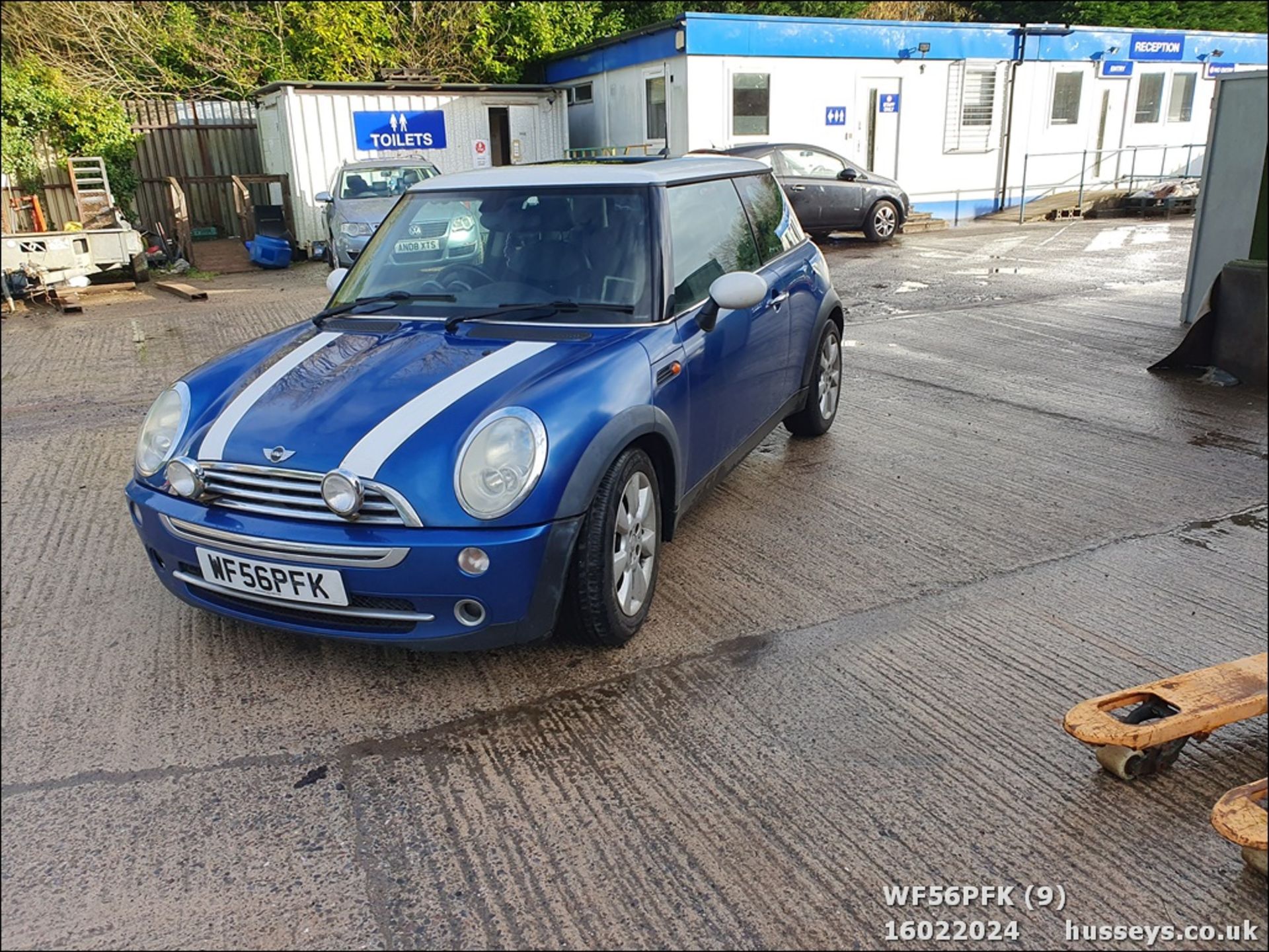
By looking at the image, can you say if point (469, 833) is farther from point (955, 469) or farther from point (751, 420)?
point (955, 469)

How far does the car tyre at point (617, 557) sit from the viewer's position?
3.06 m

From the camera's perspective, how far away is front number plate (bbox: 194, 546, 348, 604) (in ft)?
9.39

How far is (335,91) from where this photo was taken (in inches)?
655

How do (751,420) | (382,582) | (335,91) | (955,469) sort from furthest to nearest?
1. (335,91)
2. (955,469)
3. (751,420)
4. (382,582)

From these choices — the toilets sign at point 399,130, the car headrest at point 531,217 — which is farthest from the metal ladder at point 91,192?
the car headrest at point 531,217

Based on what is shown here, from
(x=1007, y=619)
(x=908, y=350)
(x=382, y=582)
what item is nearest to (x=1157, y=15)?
(x=908, y=350)

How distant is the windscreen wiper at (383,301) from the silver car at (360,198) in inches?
312

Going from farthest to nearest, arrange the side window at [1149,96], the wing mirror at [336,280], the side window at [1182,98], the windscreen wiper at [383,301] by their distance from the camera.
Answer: the side window at [1182,98], the side window at [1149,96], the wing mirror at [336,280], the windscreen wiper at [383,301]

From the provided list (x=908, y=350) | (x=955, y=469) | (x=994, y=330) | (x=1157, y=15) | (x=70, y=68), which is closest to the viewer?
(x=70, y=68)

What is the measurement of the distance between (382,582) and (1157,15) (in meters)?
27.2

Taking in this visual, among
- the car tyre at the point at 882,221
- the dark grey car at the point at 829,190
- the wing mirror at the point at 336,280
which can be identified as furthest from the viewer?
the car tyre at the point at 882,221

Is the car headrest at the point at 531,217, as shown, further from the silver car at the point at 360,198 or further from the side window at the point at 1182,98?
the side window at the point at 1182,98

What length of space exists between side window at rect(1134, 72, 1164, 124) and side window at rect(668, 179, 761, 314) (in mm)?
20085

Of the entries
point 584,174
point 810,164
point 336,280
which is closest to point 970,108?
point 810,164
